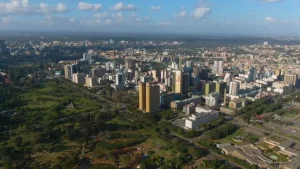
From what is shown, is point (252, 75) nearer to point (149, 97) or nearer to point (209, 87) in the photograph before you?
point (209, 87)

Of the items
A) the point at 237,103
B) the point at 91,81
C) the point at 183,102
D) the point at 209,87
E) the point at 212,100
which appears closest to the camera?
the point at 237,103

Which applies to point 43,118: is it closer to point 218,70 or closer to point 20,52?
point 218,70

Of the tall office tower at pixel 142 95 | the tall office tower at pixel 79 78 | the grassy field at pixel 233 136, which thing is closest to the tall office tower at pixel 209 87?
the tall office tower at pixel 142 95

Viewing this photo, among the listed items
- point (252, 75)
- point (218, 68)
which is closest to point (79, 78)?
point (218, 68)

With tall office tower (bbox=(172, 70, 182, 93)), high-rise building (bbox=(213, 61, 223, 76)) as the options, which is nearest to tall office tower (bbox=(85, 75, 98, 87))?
tall office tower (bbox=(172, 70, 182, 93))

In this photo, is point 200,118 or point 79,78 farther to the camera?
point 79,78
